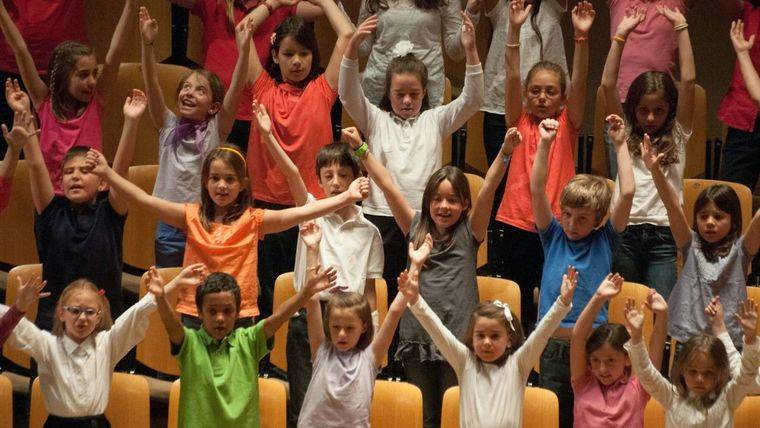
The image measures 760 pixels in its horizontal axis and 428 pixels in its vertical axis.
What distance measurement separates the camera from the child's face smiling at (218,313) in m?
4.15

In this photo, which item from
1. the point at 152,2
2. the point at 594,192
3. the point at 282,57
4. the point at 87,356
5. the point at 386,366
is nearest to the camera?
the point at 87,356

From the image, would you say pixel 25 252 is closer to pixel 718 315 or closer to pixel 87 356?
pixel 87 356

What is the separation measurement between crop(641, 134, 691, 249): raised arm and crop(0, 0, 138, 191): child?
2.09 meters

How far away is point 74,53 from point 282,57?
82 cm

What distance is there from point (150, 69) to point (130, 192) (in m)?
0.89

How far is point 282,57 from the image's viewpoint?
5309 mm

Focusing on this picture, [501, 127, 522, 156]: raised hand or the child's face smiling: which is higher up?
[501, 127, 522, 156]: raised hand

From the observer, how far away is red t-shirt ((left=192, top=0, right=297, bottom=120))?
18.8ft

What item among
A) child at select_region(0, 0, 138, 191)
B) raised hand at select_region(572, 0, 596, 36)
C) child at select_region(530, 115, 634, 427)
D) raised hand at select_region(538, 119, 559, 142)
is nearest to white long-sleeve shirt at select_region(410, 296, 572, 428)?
child at select_region(530, 115, 634, 427)

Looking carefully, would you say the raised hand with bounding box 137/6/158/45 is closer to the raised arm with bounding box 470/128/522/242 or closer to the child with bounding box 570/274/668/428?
the raised arm with bounding box 470/128/522/242

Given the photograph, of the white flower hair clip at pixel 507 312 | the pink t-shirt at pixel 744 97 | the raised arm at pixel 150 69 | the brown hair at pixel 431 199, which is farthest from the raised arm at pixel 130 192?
the pink t-shirt at pixel 744 97

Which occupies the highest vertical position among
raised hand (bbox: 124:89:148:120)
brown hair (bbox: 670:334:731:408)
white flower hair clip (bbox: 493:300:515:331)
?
raised hand (bbox: 124:89:148:120)

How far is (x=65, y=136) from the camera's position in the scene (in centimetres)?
518

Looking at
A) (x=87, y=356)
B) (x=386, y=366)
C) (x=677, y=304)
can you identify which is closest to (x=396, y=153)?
(x=386, y=366)
